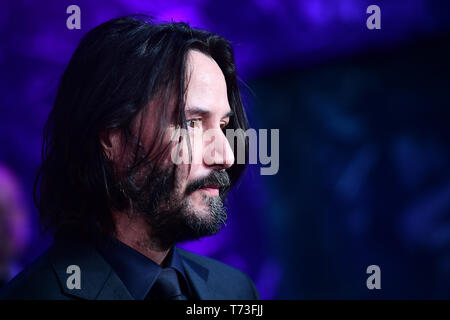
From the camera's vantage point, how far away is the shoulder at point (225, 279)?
63.7 inches

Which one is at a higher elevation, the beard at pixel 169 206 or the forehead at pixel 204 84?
the forehead at pixel 204 84

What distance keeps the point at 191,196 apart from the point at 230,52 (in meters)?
0.57

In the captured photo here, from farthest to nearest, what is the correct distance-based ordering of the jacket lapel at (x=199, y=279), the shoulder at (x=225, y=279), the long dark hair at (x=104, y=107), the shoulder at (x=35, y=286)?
the shoulder at (x=225, y=279) < the jacket lapel at (x=199, y=279) < the long dark hair at (x=104, y=107) < the shoulder at (x=35, y=286)

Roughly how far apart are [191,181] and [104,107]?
34 cm

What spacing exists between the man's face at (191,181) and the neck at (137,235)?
0.7 inches

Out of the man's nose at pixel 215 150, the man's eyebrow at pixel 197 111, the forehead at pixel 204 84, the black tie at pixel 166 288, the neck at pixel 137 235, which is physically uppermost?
the forehead at pixel 204 84

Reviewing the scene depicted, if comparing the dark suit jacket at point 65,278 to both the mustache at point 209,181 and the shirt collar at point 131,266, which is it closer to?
the shirt collar at point 131,266

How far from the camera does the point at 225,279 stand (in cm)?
167

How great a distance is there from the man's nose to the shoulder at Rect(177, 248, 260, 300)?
463 mm

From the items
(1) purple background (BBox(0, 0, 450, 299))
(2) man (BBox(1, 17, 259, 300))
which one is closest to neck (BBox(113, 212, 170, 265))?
(2) man (BBox(1, 17, 259, 300))

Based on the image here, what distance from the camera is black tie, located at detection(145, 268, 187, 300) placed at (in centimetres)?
131

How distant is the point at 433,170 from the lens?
2896mm

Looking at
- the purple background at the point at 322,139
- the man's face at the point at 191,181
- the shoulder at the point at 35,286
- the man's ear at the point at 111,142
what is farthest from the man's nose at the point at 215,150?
the purple background at the point at 322,139

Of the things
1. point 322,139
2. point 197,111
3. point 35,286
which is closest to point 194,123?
point 197,111
